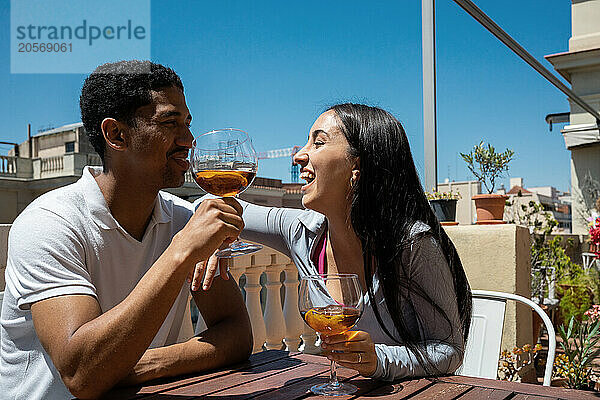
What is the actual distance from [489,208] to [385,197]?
173cm

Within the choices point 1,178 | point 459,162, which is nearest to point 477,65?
point 1,178

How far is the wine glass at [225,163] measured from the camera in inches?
49.8

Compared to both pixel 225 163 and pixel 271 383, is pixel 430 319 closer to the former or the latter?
pixel 271 383

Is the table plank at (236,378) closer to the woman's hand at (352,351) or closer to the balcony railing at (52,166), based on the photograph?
the woman's hand at (352,351)

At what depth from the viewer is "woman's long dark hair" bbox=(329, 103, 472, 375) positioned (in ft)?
4.91

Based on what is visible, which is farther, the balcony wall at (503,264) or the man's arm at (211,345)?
the balcony wall at (503,264)

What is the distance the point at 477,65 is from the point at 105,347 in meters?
20.2

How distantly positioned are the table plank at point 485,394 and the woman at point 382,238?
0.14 metres

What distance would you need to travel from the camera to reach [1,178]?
9.33m

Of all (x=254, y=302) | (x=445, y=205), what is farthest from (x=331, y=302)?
(x=445, y=205)

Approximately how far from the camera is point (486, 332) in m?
1.78

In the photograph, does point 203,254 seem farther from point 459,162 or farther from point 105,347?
point 459,162

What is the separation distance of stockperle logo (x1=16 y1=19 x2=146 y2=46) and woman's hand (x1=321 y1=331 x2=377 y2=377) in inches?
182

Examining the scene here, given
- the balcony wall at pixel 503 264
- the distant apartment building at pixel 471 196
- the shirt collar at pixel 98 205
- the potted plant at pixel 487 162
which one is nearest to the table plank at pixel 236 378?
the shirt collar at pixel 98 205
